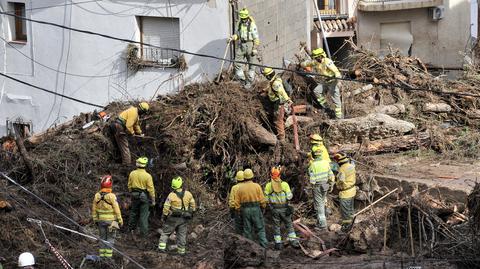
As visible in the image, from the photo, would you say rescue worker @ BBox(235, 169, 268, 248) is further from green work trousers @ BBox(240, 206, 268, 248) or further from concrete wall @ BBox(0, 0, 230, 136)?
concrete wall @ BBox(0, 0, 230, 136)

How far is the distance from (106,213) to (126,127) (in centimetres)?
350

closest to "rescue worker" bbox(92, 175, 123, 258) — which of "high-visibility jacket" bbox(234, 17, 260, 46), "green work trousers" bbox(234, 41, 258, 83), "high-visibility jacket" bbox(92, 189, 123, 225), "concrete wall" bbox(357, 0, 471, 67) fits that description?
"high-visibility jacket" bbox(92, 189, 123, 225)

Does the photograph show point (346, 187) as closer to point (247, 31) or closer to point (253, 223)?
point (253, 223)

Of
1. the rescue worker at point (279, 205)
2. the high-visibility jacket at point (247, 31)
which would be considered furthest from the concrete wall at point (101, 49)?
the rescue worker at point (279, 205)

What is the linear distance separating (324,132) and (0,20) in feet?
34.0

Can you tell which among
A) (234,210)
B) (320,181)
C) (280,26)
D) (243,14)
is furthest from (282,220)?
(280,26)

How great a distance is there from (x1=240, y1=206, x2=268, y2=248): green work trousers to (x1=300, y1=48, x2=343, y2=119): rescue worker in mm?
4815

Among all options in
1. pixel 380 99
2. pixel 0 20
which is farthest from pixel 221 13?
pixel 0 20

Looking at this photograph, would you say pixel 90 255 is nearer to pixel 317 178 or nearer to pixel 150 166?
pixel 150 166

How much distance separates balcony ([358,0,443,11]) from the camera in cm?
2786

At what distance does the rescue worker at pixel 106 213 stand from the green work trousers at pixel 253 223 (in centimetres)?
239

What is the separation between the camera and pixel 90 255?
57.5ft

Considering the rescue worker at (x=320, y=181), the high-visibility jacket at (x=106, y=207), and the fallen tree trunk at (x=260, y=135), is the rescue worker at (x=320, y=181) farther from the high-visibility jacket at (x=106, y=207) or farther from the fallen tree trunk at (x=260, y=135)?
the high-visibility jacket at (x=106, y=207)

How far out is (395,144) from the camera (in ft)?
71.6
